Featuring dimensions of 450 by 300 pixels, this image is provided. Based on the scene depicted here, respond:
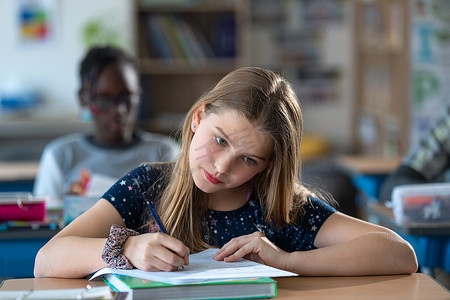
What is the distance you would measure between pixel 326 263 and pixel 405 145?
257 centimetres

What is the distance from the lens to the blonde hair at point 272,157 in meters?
1.36

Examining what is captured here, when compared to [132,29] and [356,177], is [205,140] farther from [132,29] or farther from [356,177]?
[132,29]

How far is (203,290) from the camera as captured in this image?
1118mm

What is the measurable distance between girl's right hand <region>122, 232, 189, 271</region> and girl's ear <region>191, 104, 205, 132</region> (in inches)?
11.7

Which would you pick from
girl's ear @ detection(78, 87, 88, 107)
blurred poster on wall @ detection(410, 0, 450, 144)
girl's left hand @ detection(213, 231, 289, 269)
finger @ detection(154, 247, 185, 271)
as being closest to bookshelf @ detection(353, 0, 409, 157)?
blurred poster on wall @ detection(410, 0, 450, 144)

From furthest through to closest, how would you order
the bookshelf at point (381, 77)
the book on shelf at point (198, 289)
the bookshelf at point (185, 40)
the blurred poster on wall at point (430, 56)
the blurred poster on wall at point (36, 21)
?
the blurred poster on wall at point (36, 21) < the bookshelf at point (185, 40) < the bookshelf at point (381, 77) < the blurred poster on wall at point (430, 56) < the book on shelf at point (198, 289)

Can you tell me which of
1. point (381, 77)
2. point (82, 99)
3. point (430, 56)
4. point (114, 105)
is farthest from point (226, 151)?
point (381, 77)

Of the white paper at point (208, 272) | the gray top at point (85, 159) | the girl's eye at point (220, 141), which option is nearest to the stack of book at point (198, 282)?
the white paper at point (208, 272)

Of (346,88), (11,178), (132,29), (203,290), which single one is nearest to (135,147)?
(11,178)

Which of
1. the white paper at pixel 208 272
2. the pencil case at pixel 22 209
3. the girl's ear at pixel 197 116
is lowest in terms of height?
the pencil case at pixel 22 209

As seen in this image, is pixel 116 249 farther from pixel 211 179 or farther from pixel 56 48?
pixel 56 48

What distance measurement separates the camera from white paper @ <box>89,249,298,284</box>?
113 centimetres

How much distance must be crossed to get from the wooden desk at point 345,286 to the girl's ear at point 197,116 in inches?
13.9

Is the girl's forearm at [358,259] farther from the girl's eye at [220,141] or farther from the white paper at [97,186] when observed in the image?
the white paper at [97,186]
